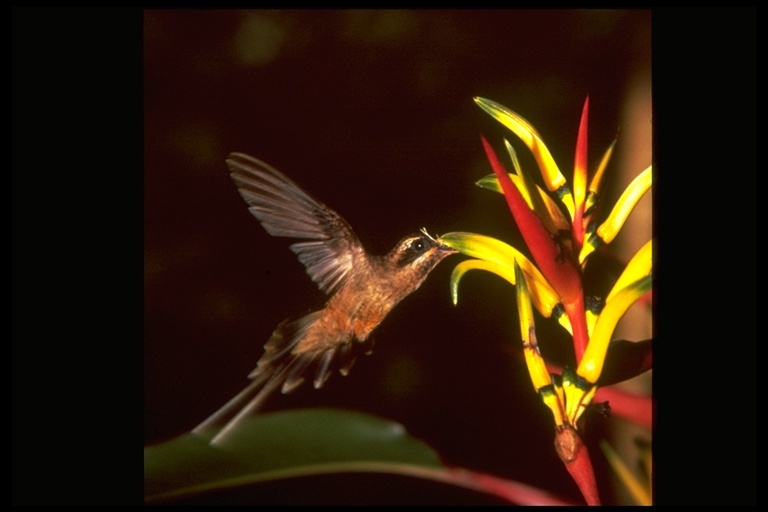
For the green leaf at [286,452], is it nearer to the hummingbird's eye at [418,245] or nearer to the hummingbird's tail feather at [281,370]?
the hummingbird's tail feather at [281,370]

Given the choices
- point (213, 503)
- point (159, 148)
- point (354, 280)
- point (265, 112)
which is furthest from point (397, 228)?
point (213, 503)

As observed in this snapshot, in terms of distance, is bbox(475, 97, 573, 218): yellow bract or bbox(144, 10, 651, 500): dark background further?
bbox(144, 10, 651, 500): dark background

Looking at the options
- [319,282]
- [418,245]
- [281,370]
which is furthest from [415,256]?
[281,370]

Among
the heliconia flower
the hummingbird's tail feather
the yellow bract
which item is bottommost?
the hummingbird's tail feather

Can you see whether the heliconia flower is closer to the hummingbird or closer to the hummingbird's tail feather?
the hummingbird

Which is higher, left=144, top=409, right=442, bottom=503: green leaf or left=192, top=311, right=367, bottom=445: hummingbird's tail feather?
left=192, top=311, right=367, bottom=445: hummingbird's tail feather

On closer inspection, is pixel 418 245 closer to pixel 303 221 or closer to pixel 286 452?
pixel 303 221

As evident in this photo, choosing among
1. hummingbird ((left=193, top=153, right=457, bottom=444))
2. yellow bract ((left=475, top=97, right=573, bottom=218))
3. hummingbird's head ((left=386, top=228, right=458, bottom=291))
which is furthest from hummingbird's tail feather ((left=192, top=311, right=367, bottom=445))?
yellow bract ((left=475, top=97, right=573, bottom=218))
